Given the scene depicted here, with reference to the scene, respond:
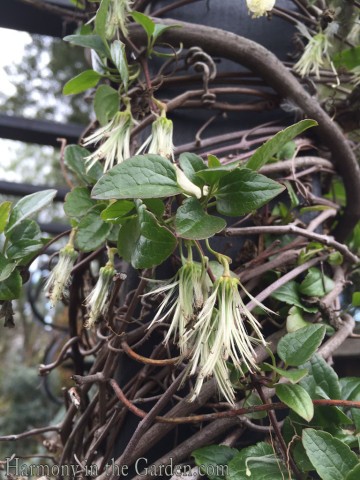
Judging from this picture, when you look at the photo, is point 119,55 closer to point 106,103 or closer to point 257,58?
point 106,103

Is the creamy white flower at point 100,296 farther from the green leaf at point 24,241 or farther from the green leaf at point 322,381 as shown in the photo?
the green leaf at point 322,381

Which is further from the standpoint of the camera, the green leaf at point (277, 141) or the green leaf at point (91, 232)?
the green leaf at point (91, 232)

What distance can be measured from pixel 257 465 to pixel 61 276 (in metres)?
0.30

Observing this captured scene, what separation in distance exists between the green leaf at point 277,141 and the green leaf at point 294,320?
8.0 inches

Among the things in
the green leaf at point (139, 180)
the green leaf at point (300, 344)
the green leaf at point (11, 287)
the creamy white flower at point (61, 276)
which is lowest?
the green leaf at point (11, 287)

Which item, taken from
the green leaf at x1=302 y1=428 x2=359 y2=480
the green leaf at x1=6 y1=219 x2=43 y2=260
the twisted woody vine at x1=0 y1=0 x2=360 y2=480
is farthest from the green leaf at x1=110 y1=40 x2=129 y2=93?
the green leaf at x1=302 y1=428 x2=359 y2=480

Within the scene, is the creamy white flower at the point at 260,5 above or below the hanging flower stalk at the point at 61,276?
above

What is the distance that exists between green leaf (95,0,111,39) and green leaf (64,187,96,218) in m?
0.19

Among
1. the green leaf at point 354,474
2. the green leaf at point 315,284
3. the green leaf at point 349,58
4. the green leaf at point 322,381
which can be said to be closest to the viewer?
the green leaf at point 354,474

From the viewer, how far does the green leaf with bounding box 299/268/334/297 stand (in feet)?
1.94

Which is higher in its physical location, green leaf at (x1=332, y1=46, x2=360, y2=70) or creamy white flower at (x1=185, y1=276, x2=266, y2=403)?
green leaf at (x1=332, y1=46, x2=360, y2=70)

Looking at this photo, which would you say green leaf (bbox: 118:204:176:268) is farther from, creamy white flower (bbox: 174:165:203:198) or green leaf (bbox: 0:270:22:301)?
green leaf (bbox: 0:270:22:301)

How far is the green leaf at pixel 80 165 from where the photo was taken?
25.4 inches

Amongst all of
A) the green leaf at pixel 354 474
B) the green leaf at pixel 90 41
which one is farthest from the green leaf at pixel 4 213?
the green leaf at pixel 354 474
